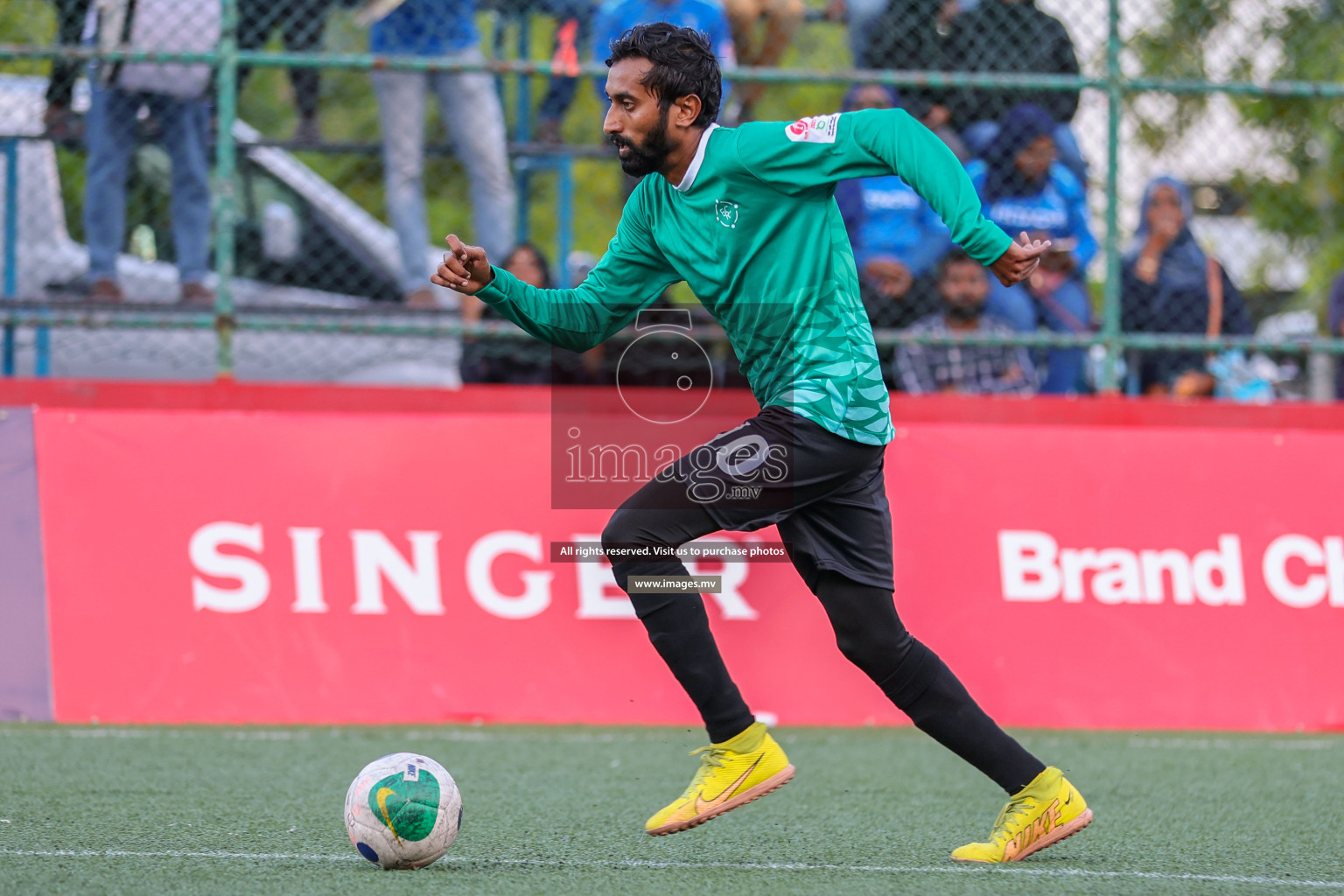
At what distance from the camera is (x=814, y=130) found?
13.1 ft

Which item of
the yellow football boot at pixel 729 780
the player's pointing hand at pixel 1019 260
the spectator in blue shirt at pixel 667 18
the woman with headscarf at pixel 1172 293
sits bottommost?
the yellow football boot at pixel 729 780

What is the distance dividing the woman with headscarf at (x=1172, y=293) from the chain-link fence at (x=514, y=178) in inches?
0.6

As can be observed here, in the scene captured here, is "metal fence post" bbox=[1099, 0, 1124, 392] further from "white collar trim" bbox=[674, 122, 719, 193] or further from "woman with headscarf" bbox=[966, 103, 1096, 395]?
"white collar trim" bbox=[674, 122, 719, 193]

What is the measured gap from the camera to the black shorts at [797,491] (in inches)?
159

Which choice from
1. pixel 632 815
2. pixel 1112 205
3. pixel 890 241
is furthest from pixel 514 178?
pixel 632 815

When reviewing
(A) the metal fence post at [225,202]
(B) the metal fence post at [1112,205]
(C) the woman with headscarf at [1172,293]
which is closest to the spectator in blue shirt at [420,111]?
(A) the metal fence post at [225,202]

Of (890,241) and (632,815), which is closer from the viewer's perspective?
(632,815)

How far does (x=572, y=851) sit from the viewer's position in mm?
4238

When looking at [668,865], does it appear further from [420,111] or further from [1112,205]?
[420,111]

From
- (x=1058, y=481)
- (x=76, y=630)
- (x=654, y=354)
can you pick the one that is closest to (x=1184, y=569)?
(x=1058, y=481)

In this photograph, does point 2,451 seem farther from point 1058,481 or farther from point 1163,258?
point 1163,258

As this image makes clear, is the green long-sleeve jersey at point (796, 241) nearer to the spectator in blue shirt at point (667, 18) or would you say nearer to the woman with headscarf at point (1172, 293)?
the spectator in blue shirt at point (667, 18)

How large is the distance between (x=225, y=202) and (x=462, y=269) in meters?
3.54

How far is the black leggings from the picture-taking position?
4.10 meters
